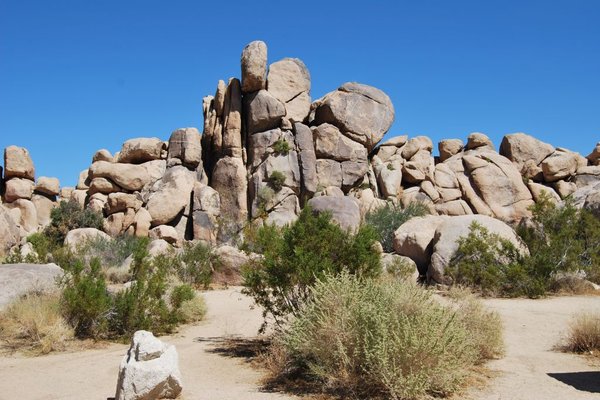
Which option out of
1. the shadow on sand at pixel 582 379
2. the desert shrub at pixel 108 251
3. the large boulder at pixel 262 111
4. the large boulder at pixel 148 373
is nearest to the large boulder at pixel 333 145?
the large boulder at pixel 262 111

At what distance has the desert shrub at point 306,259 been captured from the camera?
9.14 meters

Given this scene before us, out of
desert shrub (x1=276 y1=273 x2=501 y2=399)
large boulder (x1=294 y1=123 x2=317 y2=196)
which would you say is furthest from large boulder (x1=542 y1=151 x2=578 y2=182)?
desert shrub (x1=276 y1=273 x2=501 y2=399)

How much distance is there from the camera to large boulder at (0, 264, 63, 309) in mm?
11531

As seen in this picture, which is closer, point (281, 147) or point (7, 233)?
point (7, 233)

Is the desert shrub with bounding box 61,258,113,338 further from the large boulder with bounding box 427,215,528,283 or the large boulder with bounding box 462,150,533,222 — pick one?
the large boulder with bounding box 462,150,533,222

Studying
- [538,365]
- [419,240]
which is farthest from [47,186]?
[538,365]

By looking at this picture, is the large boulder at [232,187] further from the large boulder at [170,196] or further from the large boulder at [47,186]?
the large boulder at [47,186]

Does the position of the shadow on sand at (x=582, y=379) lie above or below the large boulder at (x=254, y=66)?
below

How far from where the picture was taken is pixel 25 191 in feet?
109

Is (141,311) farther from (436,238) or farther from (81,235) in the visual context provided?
(81,235)

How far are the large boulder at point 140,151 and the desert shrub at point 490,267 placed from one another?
72.0 feet

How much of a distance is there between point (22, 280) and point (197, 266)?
7.52 metres

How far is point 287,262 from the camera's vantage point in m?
9.23

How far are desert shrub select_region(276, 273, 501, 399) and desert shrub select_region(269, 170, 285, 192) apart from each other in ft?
82.9
